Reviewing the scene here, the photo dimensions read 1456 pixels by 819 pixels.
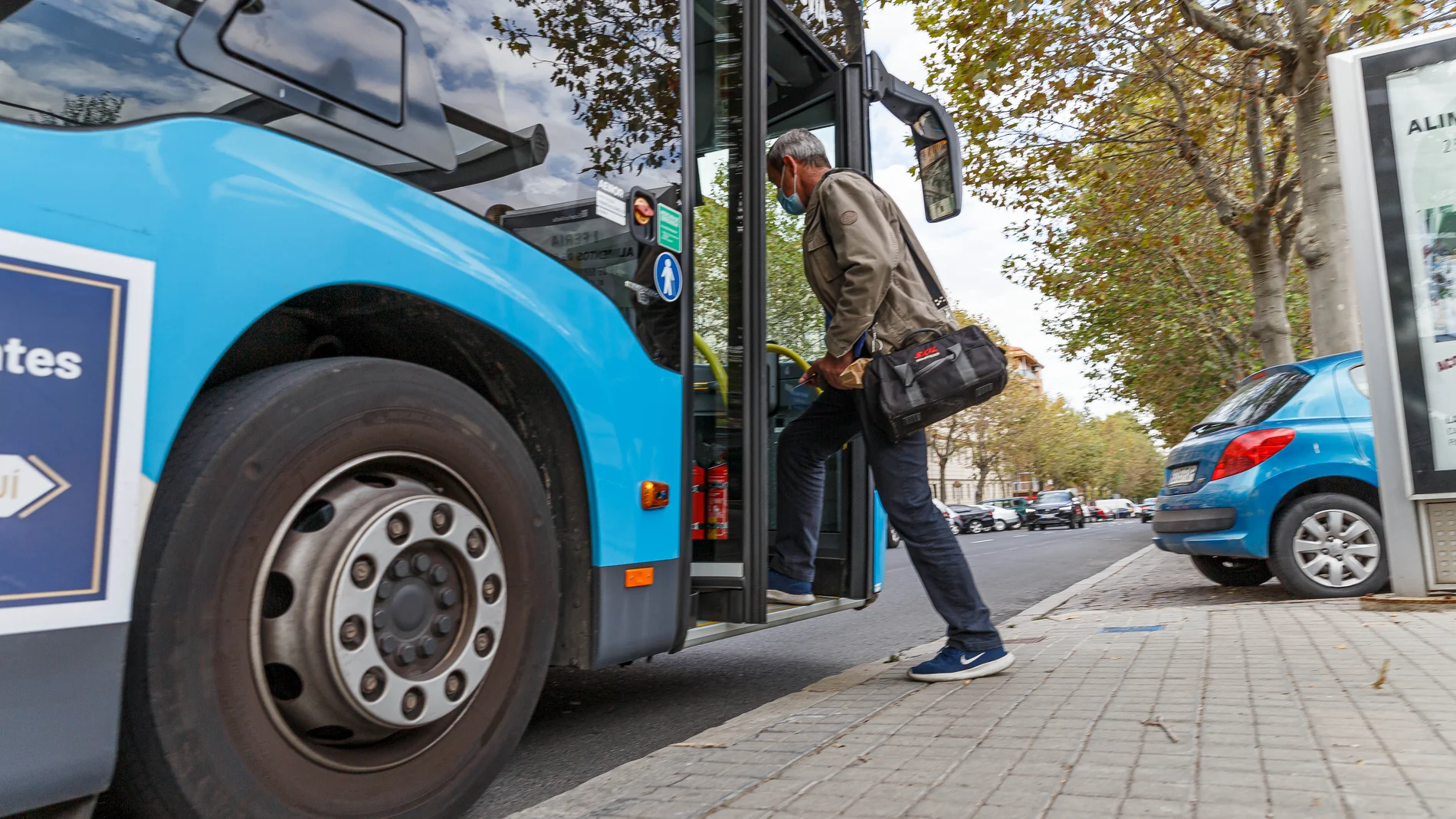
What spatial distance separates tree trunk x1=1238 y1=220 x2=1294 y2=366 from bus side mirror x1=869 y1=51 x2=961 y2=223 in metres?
11.4

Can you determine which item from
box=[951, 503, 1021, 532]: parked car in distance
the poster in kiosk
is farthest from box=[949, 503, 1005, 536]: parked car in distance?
the poster in kiosk

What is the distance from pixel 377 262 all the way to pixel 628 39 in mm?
1312

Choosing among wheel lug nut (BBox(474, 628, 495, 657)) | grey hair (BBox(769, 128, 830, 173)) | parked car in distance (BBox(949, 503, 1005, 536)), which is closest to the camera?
wheel lug nut (BBox(474, 628, 495, 657))

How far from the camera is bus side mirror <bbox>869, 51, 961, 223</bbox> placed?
15.9ft

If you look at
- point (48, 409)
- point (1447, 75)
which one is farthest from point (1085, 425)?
point (48, 409)

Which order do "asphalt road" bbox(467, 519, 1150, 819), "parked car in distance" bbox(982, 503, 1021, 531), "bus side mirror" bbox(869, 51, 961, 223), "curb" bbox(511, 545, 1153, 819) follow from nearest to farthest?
"curb" bbox(511, 545, 1153, 819) < "asphalt road" bbox(467, 519, 1150, 819) < "bus side mirror" bbox(869, 51, 961, 223) < "parked car in distance" bbox(982, 503, 1021, 531)

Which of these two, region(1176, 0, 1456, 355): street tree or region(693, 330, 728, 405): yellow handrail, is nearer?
region(693, 330, 728, 405): yellow handrail

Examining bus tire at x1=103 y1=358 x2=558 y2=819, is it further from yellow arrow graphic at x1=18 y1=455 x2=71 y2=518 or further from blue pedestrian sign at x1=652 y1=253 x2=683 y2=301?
blue pedestrian sign at x1=652 y1=253 x2=683 y2=301

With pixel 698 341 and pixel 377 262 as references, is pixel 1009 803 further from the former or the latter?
pixel 698 341

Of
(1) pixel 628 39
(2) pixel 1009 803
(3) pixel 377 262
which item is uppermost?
(1) pixel 628 39

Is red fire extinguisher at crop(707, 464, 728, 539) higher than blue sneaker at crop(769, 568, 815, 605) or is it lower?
higher

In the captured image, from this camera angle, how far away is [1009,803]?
234 centimetres

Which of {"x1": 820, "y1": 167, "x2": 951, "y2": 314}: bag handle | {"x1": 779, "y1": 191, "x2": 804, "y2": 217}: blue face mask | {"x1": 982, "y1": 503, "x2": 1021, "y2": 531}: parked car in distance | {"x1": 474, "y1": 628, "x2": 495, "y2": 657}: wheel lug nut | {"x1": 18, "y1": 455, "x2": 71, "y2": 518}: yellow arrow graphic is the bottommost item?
{"x1": 474, "y1": 628, "x2": 495, "y2": 657}: wheel lug nut

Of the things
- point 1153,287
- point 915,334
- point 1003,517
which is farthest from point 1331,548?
point 1003,517
